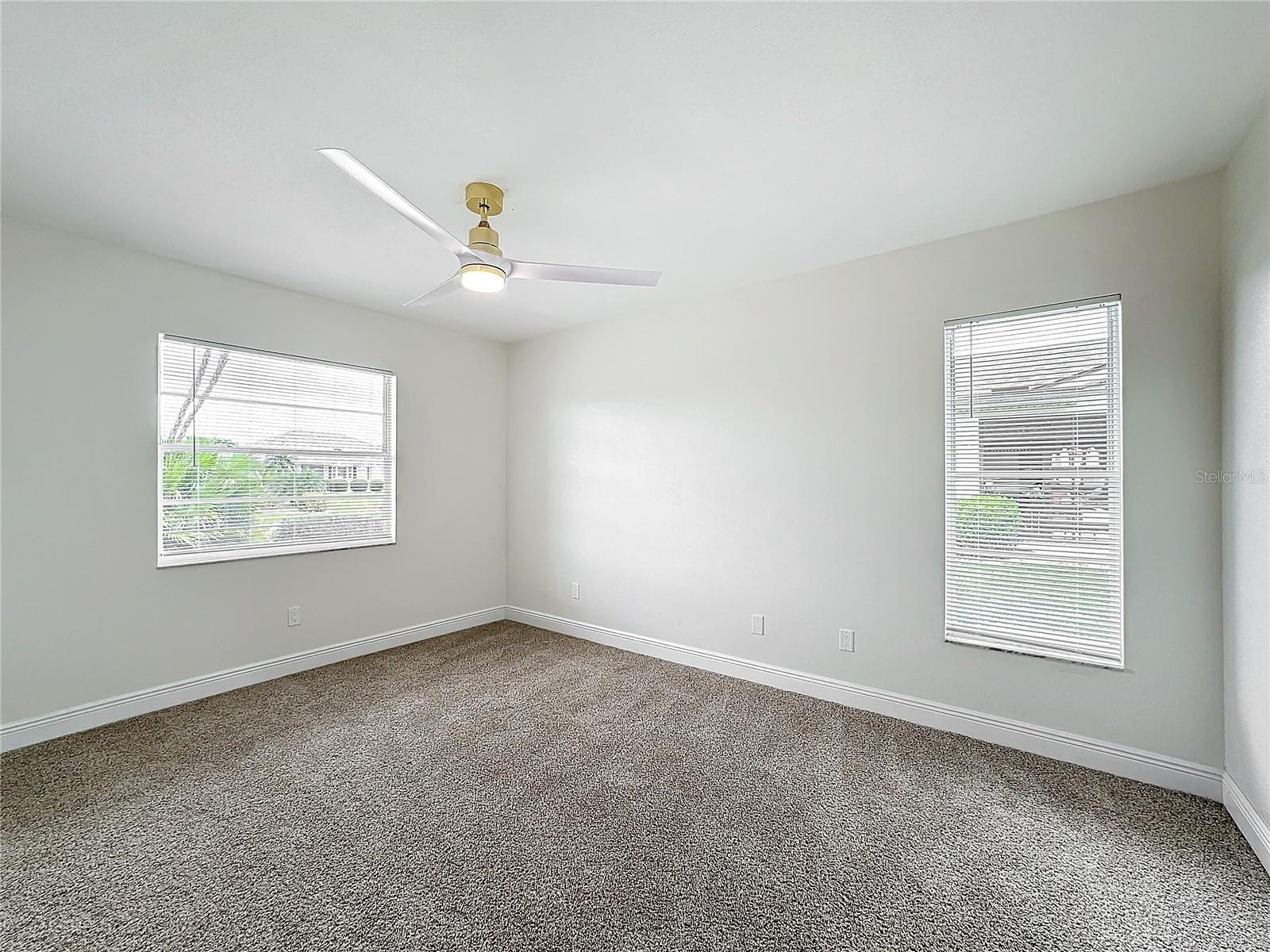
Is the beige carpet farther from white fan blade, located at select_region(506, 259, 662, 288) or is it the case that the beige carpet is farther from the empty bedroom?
white fan blade, located at select_region(506, 259, 662, 288)

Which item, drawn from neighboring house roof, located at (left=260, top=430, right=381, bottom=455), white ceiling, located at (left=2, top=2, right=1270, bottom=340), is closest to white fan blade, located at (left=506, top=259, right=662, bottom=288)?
white ceiling, located at (left=2, top=2, right=1270, bottom=340)

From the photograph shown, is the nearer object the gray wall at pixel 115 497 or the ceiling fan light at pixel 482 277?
the ceiling fan light at pixel 482 277

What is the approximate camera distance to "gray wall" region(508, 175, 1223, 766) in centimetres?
225

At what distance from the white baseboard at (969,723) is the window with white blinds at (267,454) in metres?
2.30

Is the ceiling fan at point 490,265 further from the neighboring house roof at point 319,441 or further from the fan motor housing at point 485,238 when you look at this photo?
the neighboring house roof at point 319,441

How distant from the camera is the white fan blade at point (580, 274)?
7.56ft

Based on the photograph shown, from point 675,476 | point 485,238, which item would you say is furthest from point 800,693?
point 485,238

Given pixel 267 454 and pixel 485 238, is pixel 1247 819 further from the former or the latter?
pixel 267 454

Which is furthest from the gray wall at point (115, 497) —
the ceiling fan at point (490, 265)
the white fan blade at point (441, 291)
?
the ceiling fan at point (490, 265)

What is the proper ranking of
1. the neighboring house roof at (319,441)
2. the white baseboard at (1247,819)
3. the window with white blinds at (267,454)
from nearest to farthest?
1. the white baseboard at (1247,819)
2. the window with white blinds at (267,454)
3. the neighboring house roof at (319,441)

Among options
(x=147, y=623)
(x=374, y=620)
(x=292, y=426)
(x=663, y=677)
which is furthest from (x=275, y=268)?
(x=663, y=677)

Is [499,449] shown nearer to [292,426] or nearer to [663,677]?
[292,426]

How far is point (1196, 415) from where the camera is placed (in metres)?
2.22

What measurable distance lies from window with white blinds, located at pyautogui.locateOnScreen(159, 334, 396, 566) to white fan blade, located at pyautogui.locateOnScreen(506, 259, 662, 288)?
2170 mm
